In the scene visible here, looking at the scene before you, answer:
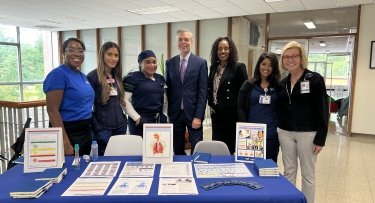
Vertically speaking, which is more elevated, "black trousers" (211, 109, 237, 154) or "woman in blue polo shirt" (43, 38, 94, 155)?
"woman in blue polo shirt" (43, 38, 94, 155)

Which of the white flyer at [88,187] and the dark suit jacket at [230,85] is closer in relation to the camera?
the white flyer at [88,187]

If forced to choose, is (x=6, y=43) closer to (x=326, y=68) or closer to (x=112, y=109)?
(x=112, y=109)

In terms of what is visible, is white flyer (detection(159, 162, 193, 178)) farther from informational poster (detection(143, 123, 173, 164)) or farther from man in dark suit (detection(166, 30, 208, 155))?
man in dark suit (detection(166, 30, 208, 155))

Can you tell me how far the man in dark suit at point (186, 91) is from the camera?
2.83m

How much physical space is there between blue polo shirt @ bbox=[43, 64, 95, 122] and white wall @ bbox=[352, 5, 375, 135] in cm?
581

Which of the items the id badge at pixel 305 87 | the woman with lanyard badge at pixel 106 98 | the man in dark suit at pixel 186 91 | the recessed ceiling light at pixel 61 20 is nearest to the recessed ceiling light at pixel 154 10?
the recessed ceiling light at pixel 61 20

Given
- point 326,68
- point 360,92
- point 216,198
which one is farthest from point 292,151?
point 326,68

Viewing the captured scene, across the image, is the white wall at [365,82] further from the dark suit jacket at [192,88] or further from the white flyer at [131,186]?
the white flyer at [131,186]

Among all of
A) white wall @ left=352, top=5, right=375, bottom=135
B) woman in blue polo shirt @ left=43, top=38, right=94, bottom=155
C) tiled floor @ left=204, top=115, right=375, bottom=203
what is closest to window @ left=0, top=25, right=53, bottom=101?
tiled floor @ left=204, top=115, right=375, bottom=203

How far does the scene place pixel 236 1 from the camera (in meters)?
5.73

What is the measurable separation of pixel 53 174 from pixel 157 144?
0.67 m

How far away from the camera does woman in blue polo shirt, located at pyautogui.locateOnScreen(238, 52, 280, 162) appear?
2463 mm

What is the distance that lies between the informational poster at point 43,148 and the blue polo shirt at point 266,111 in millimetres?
1560

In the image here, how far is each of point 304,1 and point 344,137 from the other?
9.69 ft
